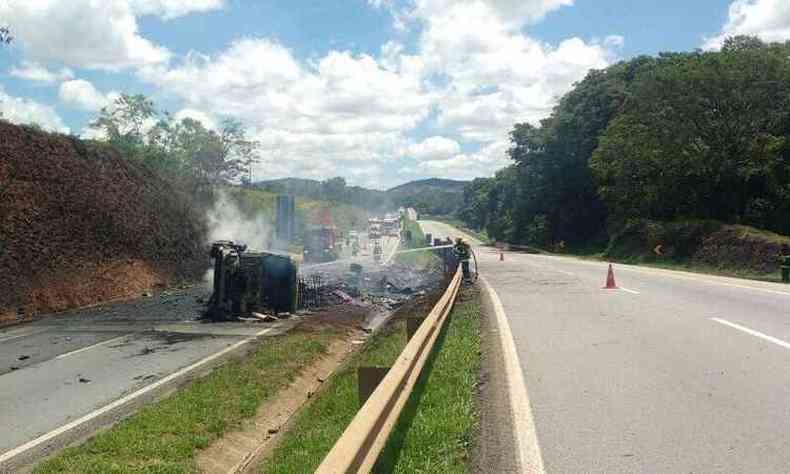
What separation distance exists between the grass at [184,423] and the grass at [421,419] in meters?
1.02

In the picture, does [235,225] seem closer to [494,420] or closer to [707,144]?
[707,144]

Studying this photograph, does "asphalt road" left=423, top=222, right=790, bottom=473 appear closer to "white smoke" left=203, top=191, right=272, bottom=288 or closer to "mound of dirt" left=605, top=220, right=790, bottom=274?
"mound of dirt" left=605, top=220, right=790, bottom=274

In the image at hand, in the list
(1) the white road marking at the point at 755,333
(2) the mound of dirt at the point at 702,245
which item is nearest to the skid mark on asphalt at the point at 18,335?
(1) the white road marking at the point at 755,333

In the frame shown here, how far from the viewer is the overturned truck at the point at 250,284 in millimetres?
21516

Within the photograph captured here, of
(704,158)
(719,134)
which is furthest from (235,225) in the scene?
(719,134)

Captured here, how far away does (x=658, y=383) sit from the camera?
734cm

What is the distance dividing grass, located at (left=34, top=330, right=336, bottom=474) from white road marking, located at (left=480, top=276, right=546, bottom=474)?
3648mm

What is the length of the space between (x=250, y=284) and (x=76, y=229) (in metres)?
12.0

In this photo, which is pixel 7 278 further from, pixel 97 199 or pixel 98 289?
pixel 97 199

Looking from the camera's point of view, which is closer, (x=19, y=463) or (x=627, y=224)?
(x=19, y=463)

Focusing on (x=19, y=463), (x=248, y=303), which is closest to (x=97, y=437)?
(x=19, y=463)

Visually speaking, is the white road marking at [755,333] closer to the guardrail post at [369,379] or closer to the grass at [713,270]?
the guardrail post at [369,379]

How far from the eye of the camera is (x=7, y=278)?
80.0 ft

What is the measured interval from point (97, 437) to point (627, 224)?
44.6 meters
